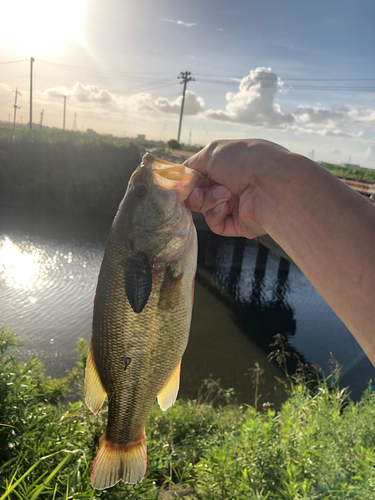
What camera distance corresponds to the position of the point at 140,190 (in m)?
1.90

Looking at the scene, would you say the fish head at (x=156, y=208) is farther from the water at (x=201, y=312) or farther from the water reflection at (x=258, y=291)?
the water reflection at (x=258, y=291)

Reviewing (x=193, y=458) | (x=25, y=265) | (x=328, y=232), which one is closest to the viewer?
(x=328, y=232)

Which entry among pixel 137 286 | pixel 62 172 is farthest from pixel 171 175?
pixel 62 172

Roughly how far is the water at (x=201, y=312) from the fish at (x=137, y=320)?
7838 mm

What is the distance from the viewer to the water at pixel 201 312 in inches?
421

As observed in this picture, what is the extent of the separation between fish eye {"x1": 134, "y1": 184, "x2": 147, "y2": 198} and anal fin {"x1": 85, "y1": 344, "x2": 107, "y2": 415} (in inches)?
34.0

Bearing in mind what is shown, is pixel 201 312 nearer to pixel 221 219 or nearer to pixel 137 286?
pixel 221 219

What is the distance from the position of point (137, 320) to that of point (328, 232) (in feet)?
3.17

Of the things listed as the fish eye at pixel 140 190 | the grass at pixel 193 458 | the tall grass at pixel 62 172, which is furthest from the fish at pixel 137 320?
the tall grass at pixel 62 172

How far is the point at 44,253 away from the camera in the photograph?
17672 mm

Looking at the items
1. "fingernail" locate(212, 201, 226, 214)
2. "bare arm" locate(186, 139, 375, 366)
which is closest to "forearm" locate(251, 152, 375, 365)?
"bare arm" locate(186, 139, 375, 366)

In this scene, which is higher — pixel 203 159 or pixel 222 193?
pixel 203 159

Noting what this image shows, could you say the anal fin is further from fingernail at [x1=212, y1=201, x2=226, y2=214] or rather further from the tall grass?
the tall grass

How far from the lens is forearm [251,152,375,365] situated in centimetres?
121
